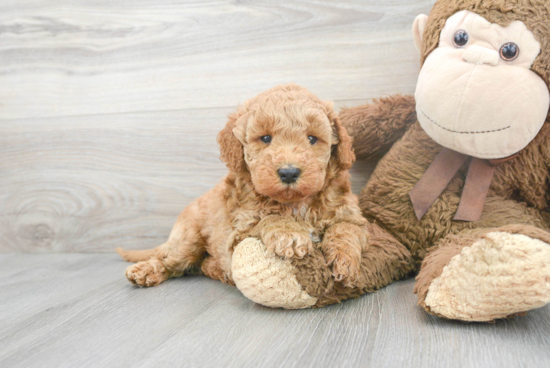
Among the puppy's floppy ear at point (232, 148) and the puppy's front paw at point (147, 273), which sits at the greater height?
the puppy's floppy ear at point (232, 148)

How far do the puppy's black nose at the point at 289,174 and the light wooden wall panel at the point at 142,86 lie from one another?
70cm

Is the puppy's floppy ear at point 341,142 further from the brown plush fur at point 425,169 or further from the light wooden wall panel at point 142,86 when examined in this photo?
the light wooden wall panel at point 142,86

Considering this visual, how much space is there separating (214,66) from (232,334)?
4.01ft

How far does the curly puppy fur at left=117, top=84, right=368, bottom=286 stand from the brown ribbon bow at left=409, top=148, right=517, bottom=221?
0.70 ft

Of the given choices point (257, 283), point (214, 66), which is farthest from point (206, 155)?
point (257, 283)

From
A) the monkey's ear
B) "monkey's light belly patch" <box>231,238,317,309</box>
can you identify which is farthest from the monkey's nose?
"monkey's light belly patch" <box>231,238,317,309</box>

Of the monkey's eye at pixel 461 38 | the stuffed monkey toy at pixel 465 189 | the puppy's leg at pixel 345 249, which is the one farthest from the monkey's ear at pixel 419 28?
the puppy's leg at pixel 345 249

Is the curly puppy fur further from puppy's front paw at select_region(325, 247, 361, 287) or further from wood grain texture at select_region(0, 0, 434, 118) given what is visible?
wood grain texture at select_region(0, 0, 434, 118)

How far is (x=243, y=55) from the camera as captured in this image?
72.7 inches

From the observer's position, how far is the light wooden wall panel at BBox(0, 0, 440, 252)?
5.75ft

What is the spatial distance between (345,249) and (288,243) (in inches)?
6.4

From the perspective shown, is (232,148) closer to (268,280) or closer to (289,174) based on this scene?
(289,174)

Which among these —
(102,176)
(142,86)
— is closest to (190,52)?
(142,86)

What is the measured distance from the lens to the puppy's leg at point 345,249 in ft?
3.73
